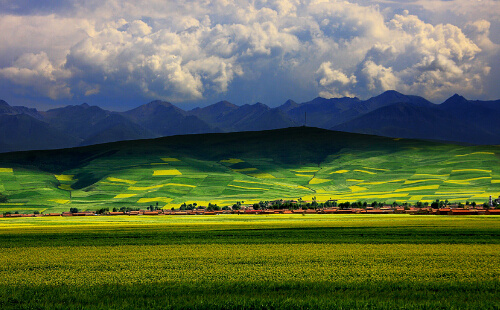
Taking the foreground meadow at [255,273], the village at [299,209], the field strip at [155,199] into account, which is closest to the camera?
the foreground meadow at [255,273]

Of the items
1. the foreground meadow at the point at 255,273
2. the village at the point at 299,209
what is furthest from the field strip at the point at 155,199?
the foreground meadow at the point at 255,273

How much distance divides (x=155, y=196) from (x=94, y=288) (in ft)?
538

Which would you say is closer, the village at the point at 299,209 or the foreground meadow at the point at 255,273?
the foreground meadow at the point at 255,273

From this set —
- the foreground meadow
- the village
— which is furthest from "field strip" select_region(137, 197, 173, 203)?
the foreground meadow

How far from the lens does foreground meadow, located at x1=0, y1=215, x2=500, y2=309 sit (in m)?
24.4

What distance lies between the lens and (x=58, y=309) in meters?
23.3

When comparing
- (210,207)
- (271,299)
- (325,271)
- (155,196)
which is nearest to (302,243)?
(325,271)

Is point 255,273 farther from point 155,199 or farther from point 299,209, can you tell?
point 155,199

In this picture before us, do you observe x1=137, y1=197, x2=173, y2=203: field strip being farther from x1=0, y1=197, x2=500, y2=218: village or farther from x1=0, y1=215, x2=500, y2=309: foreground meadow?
x1=0, y1=215, x2=500, y2=309: foreground meadow

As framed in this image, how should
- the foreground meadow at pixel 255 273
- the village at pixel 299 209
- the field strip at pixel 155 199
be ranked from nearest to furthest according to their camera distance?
the foreground meadow at pixel 255 273 → the village at pixel 299 209 → the field strip at pixel 155 199

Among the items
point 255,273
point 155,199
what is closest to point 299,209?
point 155,199

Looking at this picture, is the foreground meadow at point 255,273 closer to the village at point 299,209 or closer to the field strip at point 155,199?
the village at point 299,209

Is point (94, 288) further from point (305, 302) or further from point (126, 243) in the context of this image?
point (126, 243)

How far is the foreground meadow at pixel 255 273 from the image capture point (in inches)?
959
